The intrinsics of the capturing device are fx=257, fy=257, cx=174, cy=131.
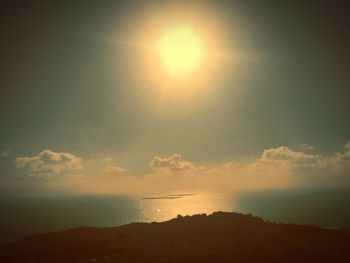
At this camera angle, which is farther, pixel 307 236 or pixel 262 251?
pixel 307 236

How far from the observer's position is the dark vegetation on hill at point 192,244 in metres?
35.6

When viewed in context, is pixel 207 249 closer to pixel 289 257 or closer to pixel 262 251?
pixel 262 251

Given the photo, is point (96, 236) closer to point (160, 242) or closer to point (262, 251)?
point (160, 242)

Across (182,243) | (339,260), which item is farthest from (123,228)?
(339,260)

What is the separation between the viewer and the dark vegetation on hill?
117ft

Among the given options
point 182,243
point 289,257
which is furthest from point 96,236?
point 289,257

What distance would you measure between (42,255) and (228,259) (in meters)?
29.3

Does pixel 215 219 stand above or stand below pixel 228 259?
above

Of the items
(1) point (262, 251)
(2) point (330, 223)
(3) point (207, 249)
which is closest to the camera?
(1) point (262, 251)

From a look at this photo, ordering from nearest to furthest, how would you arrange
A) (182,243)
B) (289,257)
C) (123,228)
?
(289,257), (182,243), (123,228)

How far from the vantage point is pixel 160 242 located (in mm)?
44812

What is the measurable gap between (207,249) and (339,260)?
57.8ft

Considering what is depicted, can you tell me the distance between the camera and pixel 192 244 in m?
42.3

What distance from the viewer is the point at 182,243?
43375 mm
